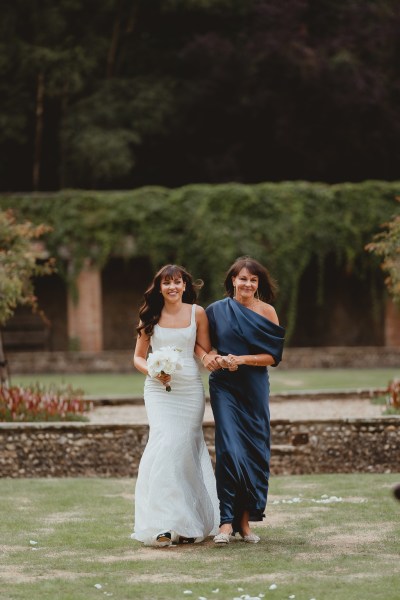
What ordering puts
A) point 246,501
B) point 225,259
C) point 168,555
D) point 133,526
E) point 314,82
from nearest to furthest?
point 168,555
point 246,501
point 133,526
point 225,259
point 314,82

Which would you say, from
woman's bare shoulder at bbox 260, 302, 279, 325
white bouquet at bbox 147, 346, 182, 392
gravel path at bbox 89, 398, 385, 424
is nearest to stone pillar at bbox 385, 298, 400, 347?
gravel path at bbox 89, 398, 385, 424

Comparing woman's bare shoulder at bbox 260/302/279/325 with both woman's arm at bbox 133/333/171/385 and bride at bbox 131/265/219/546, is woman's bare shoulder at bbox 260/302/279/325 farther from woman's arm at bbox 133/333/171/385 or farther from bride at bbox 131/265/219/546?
woman's arm at bbox 133/333/171/385

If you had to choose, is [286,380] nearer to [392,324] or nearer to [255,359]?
[392,324]

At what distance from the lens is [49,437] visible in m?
11.5

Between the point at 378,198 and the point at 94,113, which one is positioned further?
the point at 94,113

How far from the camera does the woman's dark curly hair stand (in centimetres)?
804

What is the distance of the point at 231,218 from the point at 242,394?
23007 millimetres

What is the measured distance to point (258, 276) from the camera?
808 centimetres

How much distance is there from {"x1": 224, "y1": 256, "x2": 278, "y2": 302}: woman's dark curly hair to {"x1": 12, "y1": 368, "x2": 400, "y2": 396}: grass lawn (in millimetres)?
11355

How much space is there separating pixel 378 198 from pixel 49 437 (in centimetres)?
2050

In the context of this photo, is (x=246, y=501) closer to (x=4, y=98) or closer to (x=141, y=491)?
(x=141, y=491)

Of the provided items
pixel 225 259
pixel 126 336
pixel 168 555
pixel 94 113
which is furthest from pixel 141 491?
pixel 94 113

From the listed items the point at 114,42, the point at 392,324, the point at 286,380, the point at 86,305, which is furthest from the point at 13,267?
the point at 114,42

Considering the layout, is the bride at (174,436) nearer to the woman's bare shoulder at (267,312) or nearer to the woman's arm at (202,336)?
the woman's arm at (202,336)
